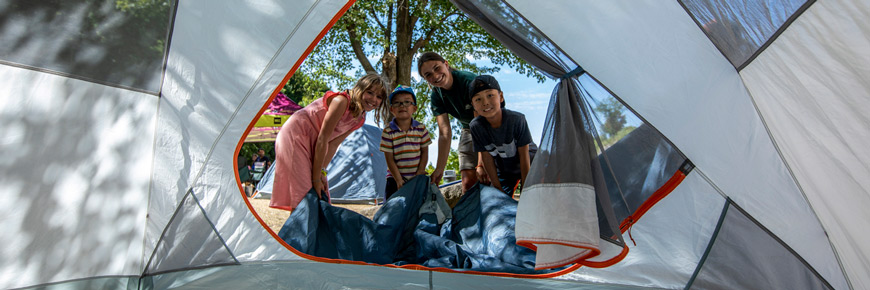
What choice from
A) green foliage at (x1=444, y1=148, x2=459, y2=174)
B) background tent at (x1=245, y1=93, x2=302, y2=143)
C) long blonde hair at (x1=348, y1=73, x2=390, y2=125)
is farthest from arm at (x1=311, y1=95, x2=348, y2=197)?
background tent at (x1=245, y1=93, x2=302, y2=143)

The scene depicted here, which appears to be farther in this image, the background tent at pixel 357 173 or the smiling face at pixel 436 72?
the background tent at pixel 357 173

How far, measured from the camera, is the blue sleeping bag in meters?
2.13

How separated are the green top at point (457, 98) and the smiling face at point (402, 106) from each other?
0.13 metres

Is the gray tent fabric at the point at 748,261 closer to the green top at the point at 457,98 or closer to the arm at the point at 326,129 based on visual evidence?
the green top at the point at 457,98

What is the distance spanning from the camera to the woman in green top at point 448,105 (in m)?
2.58

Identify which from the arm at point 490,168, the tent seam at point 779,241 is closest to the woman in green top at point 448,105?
the arm at point 490,168

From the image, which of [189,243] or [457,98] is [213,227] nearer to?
[189,243]

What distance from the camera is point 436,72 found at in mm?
2572

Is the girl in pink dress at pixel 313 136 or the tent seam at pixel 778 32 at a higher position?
the girl in pink dress at pixel 313 136

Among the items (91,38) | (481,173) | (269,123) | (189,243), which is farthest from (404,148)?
(269,123)

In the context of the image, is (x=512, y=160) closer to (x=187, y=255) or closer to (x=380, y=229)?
(x=380, y=229)

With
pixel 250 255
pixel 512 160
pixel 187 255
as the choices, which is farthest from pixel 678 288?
pixel 187 255

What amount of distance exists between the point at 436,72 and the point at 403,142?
0.45m

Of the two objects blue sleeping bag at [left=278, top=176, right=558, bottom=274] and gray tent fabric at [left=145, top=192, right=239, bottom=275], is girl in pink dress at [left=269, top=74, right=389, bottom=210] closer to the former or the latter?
blue sleeping bag at [left=278, top=176, right=558, bottom=274]
